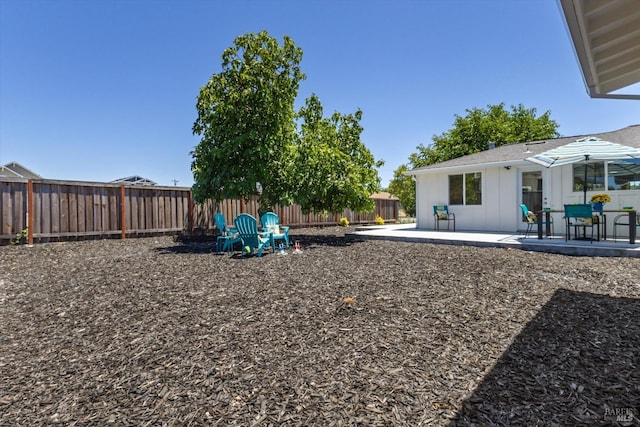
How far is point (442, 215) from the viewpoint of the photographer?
1095cm

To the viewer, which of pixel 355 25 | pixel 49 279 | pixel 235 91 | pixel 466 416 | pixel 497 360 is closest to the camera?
pixel 466 416

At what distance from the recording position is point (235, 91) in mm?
8344

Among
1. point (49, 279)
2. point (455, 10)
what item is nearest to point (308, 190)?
point (49, 279)

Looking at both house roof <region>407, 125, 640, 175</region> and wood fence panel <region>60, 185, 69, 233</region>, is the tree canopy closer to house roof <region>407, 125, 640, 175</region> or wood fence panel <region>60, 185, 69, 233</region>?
wood fence panel <region>60, 185, 69, 233</region>

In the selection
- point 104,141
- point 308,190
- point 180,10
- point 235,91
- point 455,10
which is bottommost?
point 308,190

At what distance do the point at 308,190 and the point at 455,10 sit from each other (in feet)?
26.6

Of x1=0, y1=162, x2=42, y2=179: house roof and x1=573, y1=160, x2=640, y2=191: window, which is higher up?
x1=0, y1=162, x2=42, y2=179: house roof

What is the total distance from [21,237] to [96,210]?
1.67 meters

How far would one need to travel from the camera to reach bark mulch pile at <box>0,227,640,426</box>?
183 cm

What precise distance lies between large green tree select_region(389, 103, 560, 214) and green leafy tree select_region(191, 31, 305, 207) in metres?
21.3

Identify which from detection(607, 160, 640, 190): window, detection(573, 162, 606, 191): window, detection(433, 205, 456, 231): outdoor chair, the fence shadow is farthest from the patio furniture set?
detection(607, 160, 640, 190): window

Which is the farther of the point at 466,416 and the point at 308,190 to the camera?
the point at 308,190

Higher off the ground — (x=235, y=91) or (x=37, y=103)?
(x=37, y=103)

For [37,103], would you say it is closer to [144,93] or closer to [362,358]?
[144,93]
